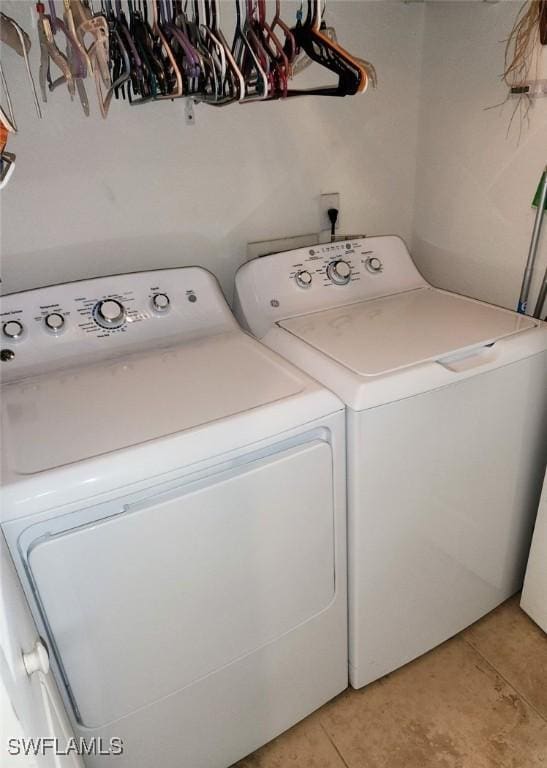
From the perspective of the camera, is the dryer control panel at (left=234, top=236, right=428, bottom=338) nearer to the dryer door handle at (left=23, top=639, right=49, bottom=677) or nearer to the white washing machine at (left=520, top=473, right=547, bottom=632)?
the white washing machine at (left=520, top=473, right=547, bottom=632)

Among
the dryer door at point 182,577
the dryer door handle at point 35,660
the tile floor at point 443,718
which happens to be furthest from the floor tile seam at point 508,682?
the dryer door handle at point 35,660

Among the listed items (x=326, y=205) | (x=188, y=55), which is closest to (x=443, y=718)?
(x=326, y=205)

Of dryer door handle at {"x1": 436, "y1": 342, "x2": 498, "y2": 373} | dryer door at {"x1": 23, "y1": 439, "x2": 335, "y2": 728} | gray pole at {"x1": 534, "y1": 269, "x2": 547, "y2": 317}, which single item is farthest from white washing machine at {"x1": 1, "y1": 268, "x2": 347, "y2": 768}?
gray pole at {"x1": 534, "y1": 269, "x2": 547, "y2": 317}

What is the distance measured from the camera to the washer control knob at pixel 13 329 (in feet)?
4.19

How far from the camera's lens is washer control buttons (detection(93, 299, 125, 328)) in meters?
1.37

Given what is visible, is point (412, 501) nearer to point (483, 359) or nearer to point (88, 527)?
point (483, 359)

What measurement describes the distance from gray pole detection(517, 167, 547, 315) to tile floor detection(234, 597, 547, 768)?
1005 millimetres

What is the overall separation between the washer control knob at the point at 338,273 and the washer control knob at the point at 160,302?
0.50m

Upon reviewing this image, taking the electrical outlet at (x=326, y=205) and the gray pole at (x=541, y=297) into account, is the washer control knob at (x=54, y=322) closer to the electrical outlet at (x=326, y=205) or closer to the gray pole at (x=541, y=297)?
the electrical outlet at (x=326, y=205)

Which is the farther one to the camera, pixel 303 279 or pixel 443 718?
pixel 303 279

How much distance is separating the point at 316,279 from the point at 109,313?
609 millimetres

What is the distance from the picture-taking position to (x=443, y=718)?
143 cm

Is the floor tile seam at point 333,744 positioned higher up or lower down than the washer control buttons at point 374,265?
lower down

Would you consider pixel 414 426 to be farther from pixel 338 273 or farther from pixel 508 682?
pixel 508 682
